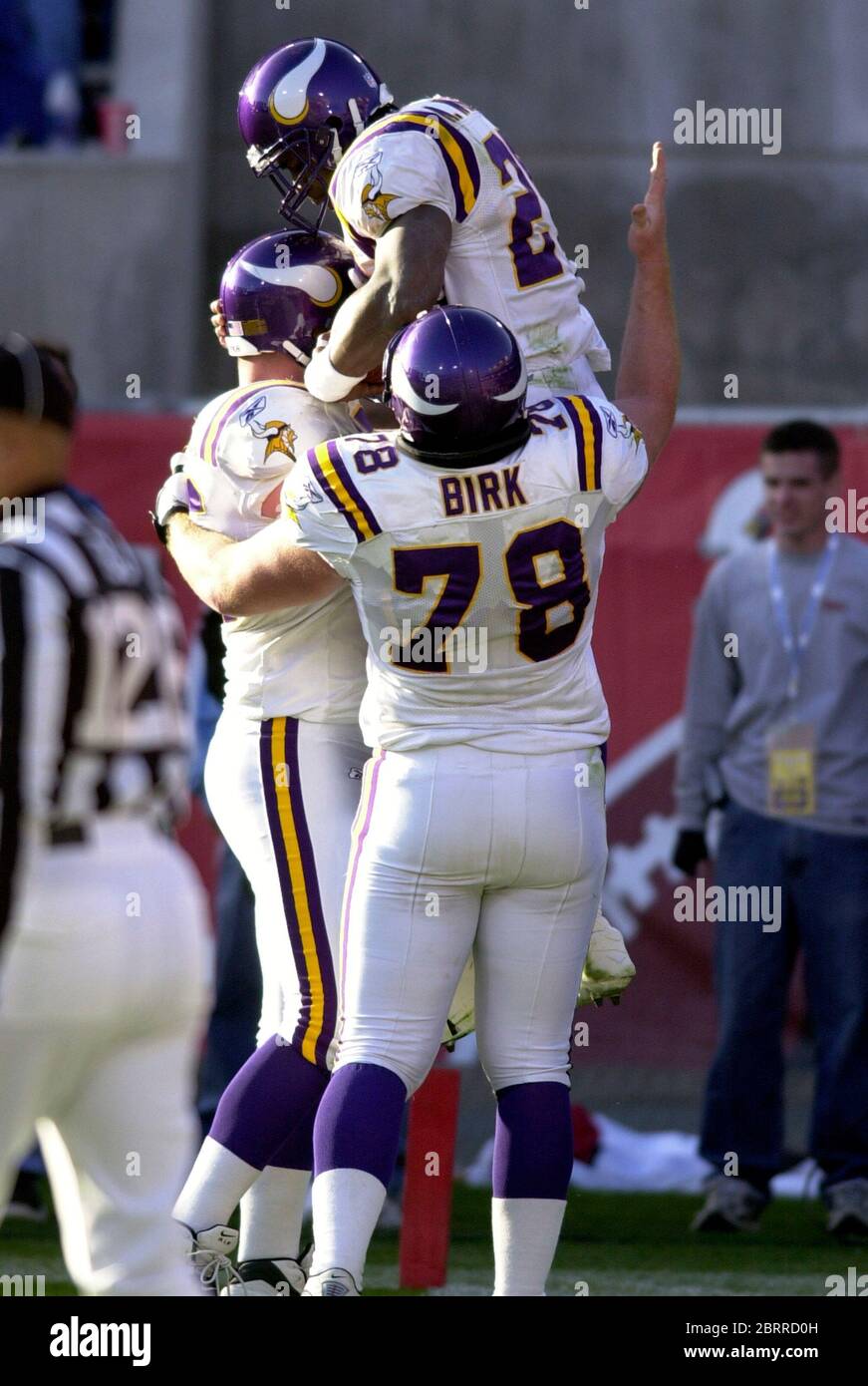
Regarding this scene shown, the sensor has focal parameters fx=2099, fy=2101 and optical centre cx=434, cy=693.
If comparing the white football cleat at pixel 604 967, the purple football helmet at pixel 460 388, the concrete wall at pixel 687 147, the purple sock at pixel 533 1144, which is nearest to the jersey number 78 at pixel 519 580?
the purple football helmet at pixel 460 388

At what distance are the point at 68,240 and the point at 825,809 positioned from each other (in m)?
5.12

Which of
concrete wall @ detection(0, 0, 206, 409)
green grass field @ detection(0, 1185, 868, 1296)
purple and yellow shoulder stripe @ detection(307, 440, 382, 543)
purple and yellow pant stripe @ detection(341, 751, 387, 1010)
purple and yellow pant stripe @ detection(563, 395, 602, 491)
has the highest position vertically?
concrete wall @ detection(0, 0, 206, 409)

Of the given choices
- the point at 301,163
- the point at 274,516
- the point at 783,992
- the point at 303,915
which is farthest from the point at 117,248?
the point at 303,915

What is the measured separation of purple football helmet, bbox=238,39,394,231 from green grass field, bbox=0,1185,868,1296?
239 centimetres

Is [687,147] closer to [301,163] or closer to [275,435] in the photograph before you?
[301,163]

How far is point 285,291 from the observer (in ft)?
13.5

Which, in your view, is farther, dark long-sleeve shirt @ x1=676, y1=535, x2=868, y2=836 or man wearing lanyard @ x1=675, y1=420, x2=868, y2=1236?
dark long-sleeve shirt @ x1=676, y1=535, x2=868, y2=836

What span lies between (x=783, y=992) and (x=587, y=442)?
2690 millimetres

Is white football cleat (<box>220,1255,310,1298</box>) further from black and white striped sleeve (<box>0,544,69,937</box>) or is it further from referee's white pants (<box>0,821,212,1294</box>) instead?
black and white striped sleeve (<box>0,544,69,937</box>)

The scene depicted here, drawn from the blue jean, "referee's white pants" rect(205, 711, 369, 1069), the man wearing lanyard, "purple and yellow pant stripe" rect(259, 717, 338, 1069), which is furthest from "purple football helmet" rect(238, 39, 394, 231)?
the blue jean

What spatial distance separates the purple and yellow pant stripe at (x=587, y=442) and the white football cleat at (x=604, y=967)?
2.86 ft

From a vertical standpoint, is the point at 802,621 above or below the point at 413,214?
below

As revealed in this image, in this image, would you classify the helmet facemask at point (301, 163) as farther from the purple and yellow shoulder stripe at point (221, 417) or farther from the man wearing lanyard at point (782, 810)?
the man wearing lanyard at point (782, 810)

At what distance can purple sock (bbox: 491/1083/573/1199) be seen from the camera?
3656mm
